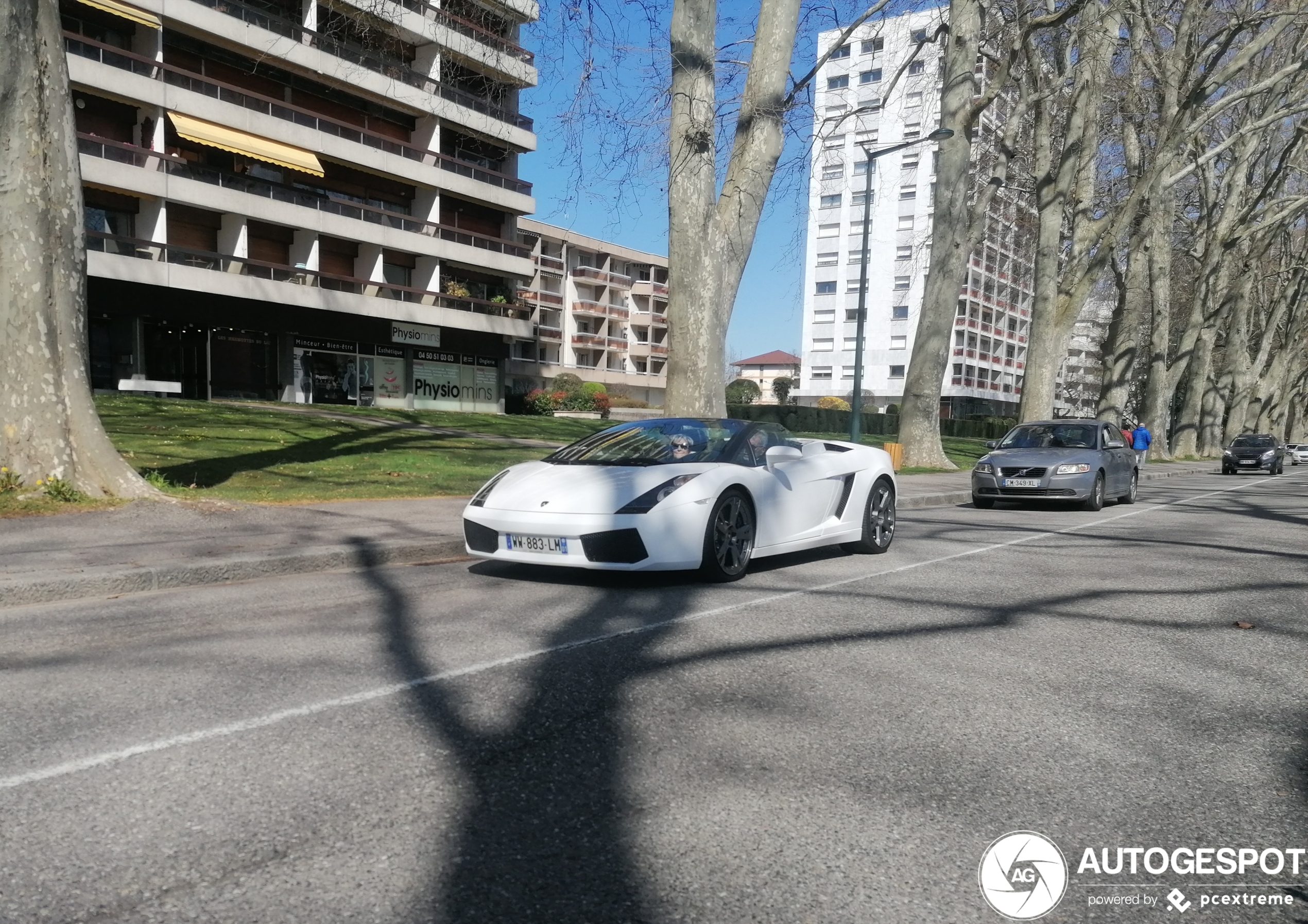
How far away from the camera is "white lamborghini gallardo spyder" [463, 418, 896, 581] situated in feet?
22.3

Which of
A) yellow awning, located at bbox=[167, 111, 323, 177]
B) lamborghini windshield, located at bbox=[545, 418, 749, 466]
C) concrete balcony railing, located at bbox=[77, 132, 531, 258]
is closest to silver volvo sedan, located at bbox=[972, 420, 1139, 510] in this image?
lamborghini windshield, located at bbox=[545, 418, 749, 466]

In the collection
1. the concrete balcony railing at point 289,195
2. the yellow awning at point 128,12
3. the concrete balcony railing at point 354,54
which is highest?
→ the concrete balcony railing at point 354,54

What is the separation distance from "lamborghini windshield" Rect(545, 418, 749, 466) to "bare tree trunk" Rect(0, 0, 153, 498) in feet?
14.8

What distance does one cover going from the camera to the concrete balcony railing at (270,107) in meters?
28.2

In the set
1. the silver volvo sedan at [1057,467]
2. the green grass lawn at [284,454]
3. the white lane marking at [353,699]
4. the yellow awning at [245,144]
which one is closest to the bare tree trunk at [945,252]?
the silver volvo sedan at [1057,467]

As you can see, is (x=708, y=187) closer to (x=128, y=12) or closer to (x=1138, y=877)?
(x=1138, y=877)

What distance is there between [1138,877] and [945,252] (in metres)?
20.9

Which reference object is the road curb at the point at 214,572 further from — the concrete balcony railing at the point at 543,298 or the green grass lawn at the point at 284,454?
the concrete balcony railing at the point at 543,298

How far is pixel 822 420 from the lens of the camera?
5472 centimetres

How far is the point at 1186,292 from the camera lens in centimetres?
5219

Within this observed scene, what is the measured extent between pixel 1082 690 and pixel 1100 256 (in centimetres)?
2322

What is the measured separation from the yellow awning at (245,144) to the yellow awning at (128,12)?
245 cm

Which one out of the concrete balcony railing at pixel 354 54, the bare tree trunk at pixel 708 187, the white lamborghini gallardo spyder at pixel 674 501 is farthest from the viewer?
the concrete balcony railing at pixel 354 54

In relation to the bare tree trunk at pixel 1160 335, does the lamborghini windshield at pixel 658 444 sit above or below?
below
